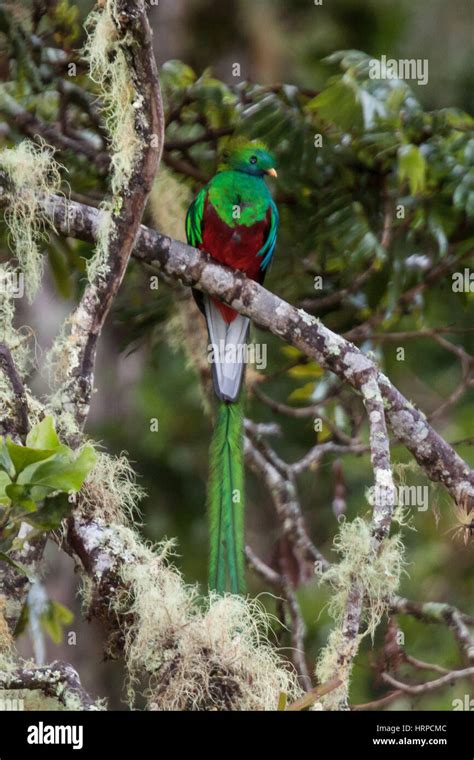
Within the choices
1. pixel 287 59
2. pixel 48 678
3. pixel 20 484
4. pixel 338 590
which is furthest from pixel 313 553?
pixel 287 59

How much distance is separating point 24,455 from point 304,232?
7.29 feet

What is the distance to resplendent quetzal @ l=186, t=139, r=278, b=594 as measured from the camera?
10.9ft

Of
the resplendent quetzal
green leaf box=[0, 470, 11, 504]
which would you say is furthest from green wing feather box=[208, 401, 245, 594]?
green leaf box=[0, 470, 11, 504]

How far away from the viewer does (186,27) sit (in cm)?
474

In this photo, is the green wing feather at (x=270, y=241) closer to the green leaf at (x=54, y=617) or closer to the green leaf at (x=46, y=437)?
the green leaf at (x=54, y=617)

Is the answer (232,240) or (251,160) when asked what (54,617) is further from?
(251,160)

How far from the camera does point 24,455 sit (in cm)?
199

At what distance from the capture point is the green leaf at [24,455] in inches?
77.7

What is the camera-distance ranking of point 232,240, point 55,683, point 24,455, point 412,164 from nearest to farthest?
point 24,455 < point 55,683 < point 412,164 < point 232,240

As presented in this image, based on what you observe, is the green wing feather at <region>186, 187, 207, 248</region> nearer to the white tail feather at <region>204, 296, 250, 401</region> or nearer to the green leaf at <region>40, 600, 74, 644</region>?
the white tail feather at <region>204, 296, 250, 401</region>

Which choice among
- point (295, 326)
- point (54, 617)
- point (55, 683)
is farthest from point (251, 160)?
point (55, 683)

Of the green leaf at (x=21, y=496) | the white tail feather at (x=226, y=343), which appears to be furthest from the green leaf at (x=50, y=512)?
the white tail feather at (x=226, y=343)

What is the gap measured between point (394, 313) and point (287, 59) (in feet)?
4.83

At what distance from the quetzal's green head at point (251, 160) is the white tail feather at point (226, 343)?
439 millimetres
